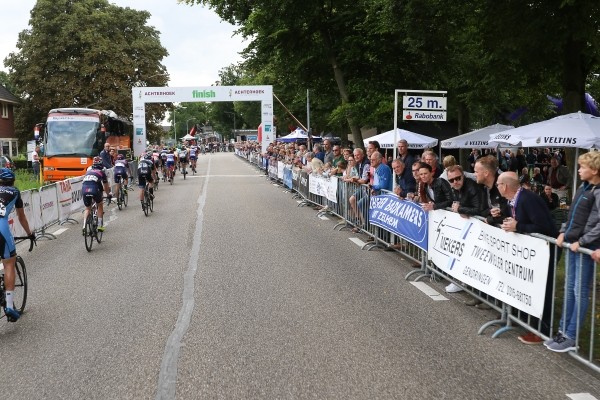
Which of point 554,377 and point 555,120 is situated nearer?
point 554,377

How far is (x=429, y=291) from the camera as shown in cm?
769

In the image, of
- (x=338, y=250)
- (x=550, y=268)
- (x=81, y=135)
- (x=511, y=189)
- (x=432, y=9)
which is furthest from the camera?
(x=81, y=135)

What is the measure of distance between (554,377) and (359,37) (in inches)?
712

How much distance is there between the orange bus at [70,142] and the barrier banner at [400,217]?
19.7 metres

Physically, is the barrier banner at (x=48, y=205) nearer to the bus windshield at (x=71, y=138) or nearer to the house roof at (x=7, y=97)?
the bus windshield at (x=71, y=138)

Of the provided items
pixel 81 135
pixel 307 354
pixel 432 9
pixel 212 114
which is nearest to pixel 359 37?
pixel 432 9

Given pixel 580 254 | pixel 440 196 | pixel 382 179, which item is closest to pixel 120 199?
pixel 382 179

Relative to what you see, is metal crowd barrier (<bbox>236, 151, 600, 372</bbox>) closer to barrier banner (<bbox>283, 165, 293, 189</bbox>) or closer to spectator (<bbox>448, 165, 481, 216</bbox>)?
spectator (<bbox>448, 165, 481, 216</bbox>)

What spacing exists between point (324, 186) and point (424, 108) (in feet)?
15.7

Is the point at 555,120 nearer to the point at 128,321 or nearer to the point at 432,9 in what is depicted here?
the point at 432,9

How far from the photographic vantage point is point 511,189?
6.12 metres

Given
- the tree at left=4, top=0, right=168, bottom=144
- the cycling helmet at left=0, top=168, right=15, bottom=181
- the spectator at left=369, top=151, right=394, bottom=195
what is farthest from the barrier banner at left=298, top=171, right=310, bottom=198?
the tree at left=4, top=0, right=168, bottom=144

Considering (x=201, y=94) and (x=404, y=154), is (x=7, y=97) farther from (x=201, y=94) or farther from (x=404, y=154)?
(x=404, y=154)

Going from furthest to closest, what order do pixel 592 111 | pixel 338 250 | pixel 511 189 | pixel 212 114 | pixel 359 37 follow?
pixel 212 114 < pixel 359 37 < pixel 592 111 < pixel 338 250 < pixel 511 189
